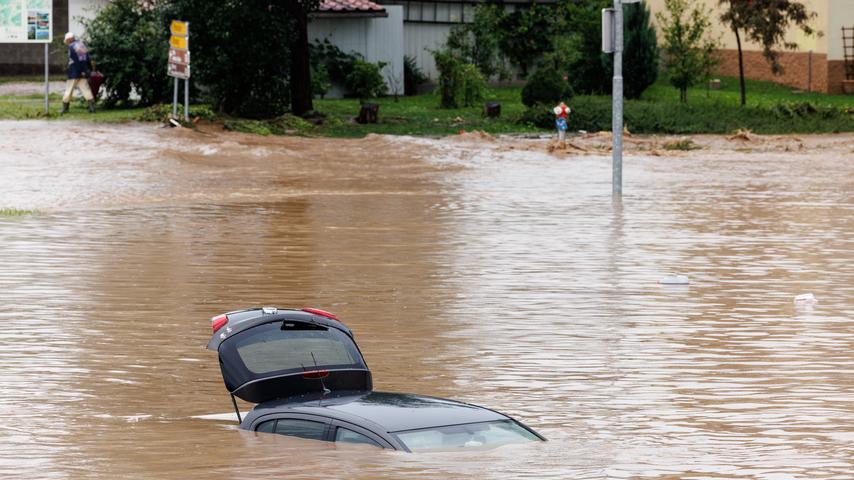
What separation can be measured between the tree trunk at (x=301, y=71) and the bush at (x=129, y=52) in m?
2.95

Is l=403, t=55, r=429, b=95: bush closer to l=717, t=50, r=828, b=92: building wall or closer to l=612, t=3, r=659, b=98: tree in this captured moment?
l=612, t=3, r=659, b=98: tree

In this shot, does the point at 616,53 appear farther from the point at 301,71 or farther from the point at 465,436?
the point at 465,436

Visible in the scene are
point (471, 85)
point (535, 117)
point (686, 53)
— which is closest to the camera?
point (535, 117)

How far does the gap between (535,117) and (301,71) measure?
5660 millimetres

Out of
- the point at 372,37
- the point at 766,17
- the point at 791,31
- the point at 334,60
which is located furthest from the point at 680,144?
the point at 791,31

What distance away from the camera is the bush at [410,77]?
47.6 m

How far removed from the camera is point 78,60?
3581 centimetres

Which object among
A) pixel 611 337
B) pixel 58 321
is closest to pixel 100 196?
pixel 58 321

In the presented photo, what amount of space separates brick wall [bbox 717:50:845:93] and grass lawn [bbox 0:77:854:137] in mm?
3831

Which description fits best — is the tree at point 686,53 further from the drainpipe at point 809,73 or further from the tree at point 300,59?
the tree at point 300,59

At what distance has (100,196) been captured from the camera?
2459 cm

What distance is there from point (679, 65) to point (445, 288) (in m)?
28.1

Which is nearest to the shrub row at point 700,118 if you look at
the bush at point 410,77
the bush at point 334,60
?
the bush at point 334,60

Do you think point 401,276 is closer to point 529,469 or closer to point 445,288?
point 445,288
